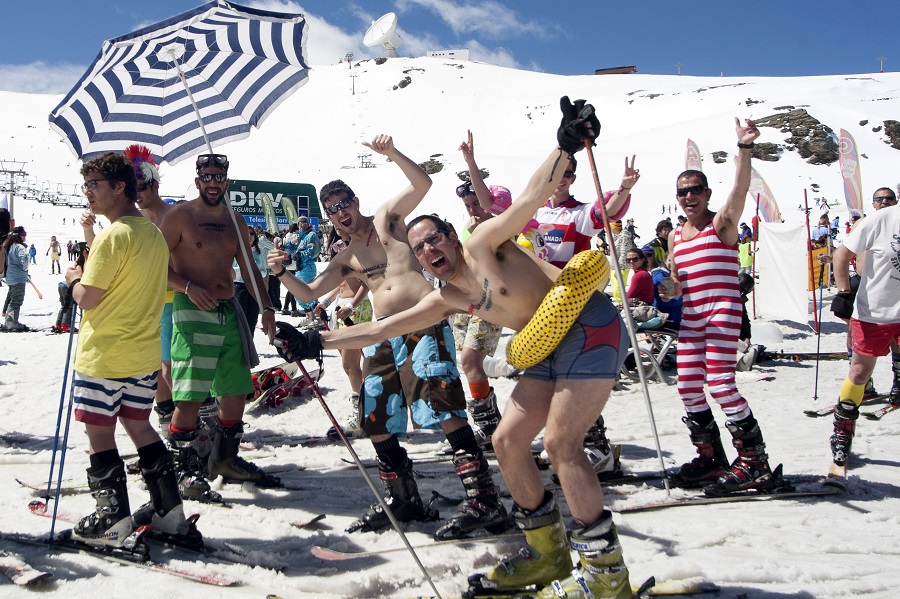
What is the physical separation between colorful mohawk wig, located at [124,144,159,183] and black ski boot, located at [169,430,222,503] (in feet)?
5.89

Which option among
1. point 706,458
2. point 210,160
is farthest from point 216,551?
point 706,458

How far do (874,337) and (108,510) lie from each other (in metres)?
4.71

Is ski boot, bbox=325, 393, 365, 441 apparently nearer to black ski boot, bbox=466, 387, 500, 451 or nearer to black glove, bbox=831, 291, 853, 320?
black ski boot, bbox=466, 387, 500, 451

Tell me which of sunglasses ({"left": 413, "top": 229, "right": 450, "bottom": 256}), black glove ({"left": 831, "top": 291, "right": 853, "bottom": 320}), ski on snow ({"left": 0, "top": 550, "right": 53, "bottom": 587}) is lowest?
ski on snow ({"left": 0, "top": 550, "right": 53, "bottom": 587})

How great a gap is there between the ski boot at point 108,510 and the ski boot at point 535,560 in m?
1.72

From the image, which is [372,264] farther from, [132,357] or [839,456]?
[839,456]

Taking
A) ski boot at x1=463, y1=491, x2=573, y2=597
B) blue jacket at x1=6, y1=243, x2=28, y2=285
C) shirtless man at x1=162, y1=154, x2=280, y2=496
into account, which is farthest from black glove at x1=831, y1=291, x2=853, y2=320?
blue jacket at x1=6, y1=243, x2=28, y2=285

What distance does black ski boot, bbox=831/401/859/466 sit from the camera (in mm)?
4355

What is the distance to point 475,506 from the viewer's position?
3541 mm

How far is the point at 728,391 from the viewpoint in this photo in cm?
418

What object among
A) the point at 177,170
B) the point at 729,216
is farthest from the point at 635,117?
the point at 729,216

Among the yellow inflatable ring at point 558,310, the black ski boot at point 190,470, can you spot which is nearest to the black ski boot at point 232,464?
the black ski boot at point 190,470

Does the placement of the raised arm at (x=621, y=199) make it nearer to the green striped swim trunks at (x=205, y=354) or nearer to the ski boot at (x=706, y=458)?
the ski boot at (x=706, y=458)

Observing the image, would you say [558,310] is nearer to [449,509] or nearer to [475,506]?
[475,506]
